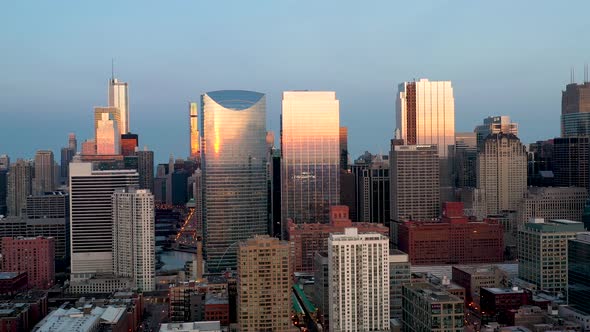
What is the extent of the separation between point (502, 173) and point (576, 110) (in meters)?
17.7

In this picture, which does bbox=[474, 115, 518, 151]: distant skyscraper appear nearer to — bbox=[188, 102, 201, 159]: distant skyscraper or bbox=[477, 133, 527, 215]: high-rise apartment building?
bbox=[477, 133, 527, 215]: high-rise apartment building

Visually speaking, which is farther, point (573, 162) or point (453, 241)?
point (573, 162)

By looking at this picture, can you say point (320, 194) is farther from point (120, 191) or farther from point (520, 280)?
point (520, 280)

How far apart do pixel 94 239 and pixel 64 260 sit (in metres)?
7.54

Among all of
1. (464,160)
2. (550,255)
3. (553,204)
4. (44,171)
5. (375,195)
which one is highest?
(464,160)

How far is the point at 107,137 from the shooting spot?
280 ft

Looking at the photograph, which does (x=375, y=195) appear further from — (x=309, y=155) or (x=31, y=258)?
(x=31, y=258)

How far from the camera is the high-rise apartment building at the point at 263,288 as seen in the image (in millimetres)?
40281

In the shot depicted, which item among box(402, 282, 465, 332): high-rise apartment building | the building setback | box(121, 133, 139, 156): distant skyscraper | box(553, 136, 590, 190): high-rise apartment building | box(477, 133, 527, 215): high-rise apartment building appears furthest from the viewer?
box(121, 133, 139, 156): distant skyscraper

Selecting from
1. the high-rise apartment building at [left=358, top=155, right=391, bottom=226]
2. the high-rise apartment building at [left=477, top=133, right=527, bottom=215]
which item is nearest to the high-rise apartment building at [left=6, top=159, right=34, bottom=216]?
the high-rise apartment building at [left=358, top=155, right=391, bottom=226]

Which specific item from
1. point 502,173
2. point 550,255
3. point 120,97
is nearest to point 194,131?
point 120,97

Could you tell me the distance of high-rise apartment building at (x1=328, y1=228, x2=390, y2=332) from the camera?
39.1 meters

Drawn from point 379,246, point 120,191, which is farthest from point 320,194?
point 379,246

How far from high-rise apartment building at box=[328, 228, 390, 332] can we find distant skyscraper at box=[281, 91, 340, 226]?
3860cm
